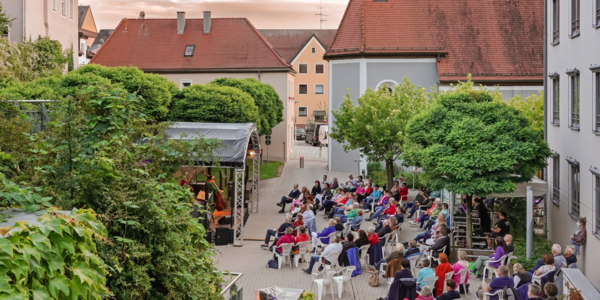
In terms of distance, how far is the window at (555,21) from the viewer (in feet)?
63.6

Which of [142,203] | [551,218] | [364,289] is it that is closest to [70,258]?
[142,203]

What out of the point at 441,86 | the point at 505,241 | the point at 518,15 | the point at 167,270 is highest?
the point at 518,15

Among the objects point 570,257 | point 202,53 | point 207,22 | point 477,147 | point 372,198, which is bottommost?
point 570,257

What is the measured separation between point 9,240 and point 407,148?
14.5 m

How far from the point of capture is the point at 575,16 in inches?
669

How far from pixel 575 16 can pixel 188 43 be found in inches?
1481

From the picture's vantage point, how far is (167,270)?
6.58m

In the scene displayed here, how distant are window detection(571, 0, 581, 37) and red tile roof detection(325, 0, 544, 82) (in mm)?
20304

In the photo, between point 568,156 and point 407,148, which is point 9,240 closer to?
point 407,148

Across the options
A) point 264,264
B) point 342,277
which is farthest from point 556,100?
point 264,264

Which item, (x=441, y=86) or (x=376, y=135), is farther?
(x=441, y=86)

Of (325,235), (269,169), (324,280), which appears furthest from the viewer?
(269,169)

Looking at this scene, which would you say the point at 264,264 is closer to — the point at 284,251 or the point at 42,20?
the point at 284,251

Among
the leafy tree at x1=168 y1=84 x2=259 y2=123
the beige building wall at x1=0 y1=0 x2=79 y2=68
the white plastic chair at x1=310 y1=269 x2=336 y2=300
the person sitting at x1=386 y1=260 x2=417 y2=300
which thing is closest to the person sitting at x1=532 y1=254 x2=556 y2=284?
the person sitting at x1=386 y1=260 x2=417 y2=300
